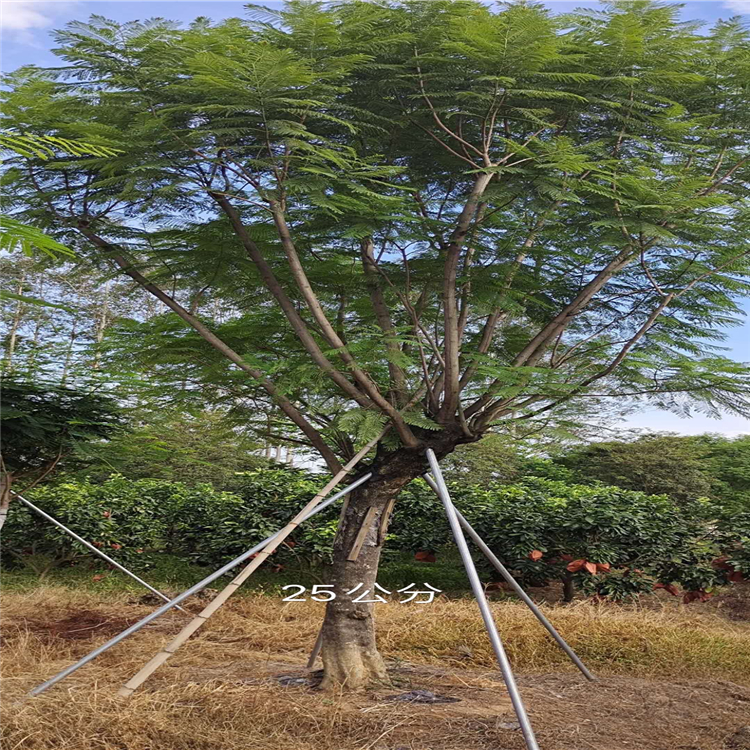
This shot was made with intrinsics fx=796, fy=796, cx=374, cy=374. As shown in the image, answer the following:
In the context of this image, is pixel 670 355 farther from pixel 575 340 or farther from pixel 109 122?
pixel 109 122

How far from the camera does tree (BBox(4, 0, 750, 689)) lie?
4348 mm

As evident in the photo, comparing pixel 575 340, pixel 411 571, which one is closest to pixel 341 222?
pixel 575 340

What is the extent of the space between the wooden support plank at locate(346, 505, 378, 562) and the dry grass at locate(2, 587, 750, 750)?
34.0 inches

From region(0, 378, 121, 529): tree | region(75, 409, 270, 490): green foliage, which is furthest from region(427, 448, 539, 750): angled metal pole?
region(75, 409, 270, 490): green foliage

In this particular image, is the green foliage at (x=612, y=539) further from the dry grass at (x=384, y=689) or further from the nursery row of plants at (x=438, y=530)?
the dry grass at (x=384, y=689)

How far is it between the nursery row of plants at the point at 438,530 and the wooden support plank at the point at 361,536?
3.90 metres

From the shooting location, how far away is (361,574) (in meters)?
5.24

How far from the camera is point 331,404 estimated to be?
6.30 meters

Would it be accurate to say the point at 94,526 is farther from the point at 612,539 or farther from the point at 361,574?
the point at 361,574

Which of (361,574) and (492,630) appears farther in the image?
(361,574)

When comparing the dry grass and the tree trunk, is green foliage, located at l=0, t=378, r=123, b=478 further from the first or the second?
the tree trunk

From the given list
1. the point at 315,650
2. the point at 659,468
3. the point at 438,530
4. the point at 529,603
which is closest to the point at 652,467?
the point at 659,468

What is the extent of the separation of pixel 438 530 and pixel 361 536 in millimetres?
5119

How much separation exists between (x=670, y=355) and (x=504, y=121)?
207cm
